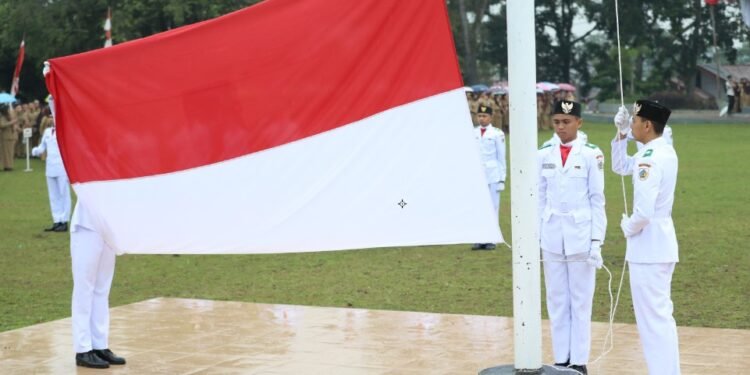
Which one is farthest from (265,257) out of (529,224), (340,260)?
(529,224)

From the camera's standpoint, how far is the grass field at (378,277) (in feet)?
35.2

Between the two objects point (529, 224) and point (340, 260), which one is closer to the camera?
point (529, 224)

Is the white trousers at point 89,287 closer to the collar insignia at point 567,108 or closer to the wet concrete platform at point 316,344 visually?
the wet concrete platform at point 316,344

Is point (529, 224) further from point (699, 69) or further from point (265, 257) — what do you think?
point (699, 69)

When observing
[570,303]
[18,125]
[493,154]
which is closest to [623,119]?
[570,303]

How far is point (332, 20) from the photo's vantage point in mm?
6336

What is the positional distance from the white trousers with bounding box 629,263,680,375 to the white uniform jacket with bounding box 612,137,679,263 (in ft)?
0.27

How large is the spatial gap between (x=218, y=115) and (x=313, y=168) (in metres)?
0.64

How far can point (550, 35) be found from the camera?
74375mm

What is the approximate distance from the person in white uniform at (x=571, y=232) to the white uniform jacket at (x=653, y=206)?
742 mm

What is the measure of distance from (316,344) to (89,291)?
174 cm

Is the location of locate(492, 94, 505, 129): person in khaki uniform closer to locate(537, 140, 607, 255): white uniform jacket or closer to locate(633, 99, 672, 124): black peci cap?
locate(537, 140, 607, 255): white uniform jacket

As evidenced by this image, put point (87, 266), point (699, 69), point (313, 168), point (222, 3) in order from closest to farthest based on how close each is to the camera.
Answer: point (313, 168), point (87, 266), point (222, 3), point (699, 69)

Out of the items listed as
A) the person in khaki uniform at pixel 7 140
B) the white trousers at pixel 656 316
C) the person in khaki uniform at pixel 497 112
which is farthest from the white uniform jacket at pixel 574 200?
the person in khaki uniform at pixel 497 112
